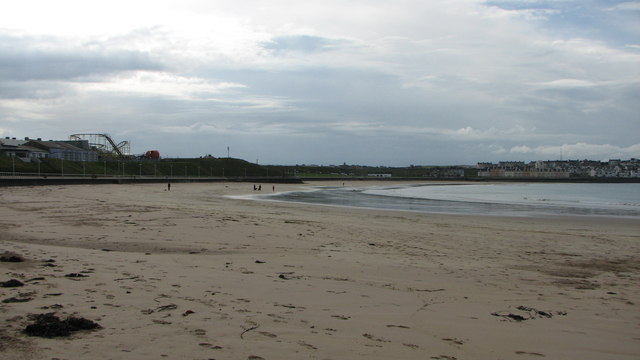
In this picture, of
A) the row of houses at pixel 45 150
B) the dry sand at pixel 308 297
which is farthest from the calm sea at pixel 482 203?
the row of houses at pixel 45 150

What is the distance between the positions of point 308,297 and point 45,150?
101 metres

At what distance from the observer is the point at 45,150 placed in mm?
92375

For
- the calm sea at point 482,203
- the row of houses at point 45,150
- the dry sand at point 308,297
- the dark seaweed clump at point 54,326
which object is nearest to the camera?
the dark seaweed clump at point 54,326

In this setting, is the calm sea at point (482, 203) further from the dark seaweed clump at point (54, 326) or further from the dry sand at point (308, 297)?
the dark seaweed clump at point (54, 326)

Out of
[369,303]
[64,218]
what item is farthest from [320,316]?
[64,218]

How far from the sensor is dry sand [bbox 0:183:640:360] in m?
4.75

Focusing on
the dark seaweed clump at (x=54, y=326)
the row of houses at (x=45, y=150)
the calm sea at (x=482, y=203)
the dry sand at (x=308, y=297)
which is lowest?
the calm sea at (x=482, y=203)

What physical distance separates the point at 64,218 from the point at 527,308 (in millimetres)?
14089

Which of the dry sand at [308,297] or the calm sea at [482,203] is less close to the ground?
the dry sand at [308,297]

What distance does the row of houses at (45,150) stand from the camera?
79438mm

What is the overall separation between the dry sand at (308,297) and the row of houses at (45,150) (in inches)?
3072

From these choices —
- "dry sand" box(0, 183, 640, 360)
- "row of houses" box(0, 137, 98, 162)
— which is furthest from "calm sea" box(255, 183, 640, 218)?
"row of houses" box(0, 137, 98, 162)

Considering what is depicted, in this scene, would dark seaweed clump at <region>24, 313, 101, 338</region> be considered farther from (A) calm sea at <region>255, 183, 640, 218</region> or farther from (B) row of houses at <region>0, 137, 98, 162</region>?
(B) row of houses at <region>0, 137, 98, 162</region>

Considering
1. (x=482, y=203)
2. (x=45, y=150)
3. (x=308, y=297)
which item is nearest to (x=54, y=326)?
(x=308, y=297)
